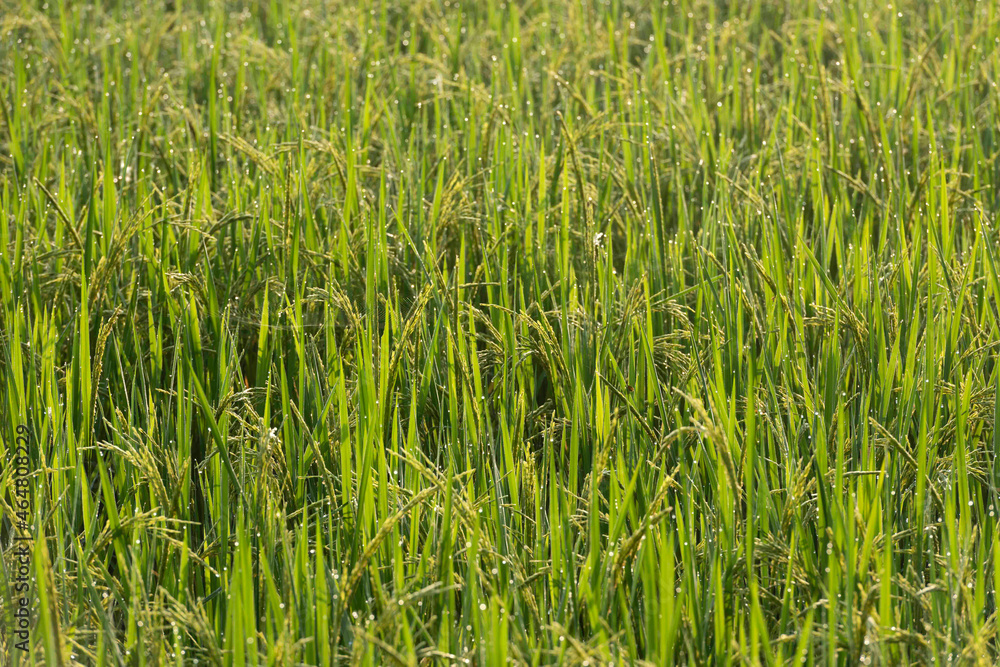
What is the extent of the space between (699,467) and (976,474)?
0.45 m

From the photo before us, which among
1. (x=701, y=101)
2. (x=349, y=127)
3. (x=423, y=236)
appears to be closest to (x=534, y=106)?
(x=701, y=101)

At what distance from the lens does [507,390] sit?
1.74 m

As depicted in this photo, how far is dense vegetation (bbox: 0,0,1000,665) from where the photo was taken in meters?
1.29

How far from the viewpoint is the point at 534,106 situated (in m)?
3.38

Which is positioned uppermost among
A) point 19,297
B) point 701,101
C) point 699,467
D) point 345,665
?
point 701,101

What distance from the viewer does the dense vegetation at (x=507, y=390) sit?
1.29 m

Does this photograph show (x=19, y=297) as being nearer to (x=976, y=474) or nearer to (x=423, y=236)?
(x=423, y=236)
